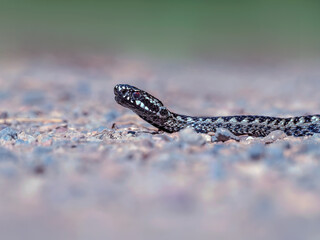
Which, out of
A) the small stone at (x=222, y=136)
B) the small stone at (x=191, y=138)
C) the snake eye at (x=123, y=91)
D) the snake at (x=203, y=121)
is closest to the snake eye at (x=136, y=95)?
the snake at (x=203, y=121)

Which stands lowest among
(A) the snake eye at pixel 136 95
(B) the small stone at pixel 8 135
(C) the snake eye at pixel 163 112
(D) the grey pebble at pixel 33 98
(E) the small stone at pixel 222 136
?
(B) the small stone at pixel 8 135

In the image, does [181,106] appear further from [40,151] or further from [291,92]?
[40,151]

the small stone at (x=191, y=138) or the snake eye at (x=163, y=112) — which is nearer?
the small stone at (x=191, y=138)

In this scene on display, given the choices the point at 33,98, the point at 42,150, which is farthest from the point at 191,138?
the point at 33,98

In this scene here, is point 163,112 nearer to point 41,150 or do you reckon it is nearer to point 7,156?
point 41,150

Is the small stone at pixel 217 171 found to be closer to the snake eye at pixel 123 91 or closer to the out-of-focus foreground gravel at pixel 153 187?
the out-of-focus foreground gravel at pixel 153 187

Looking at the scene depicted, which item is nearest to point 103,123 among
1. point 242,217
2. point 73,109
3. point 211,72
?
point 73,109

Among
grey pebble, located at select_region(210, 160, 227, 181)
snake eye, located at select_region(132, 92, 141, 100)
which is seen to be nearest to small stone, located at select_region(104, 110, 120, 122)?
snake eye, located at select_region(132, 92, 141, 100)

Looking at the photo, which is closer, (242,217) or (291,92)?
(242,217)
